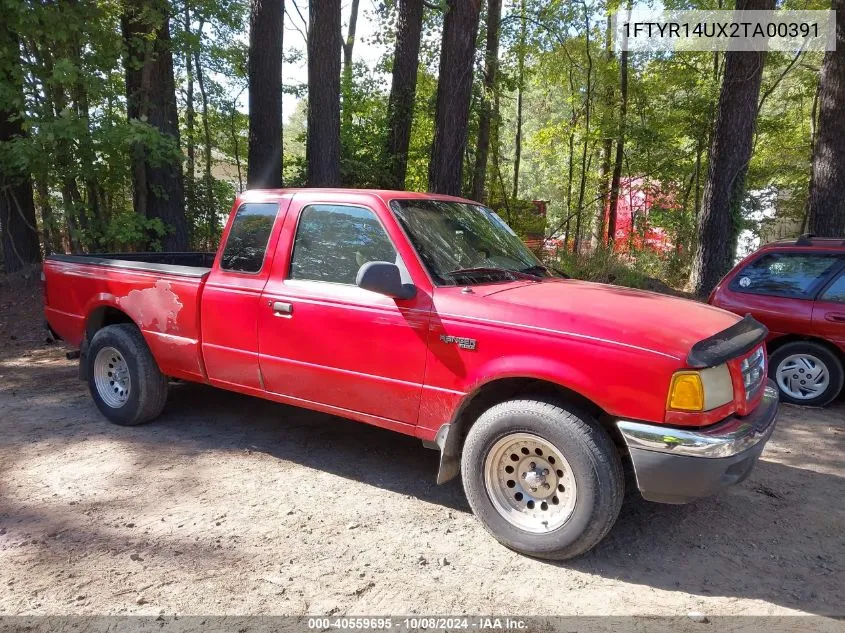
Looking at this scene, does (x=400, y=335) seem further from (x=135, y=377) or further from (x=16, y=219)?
(x=16, y=219)

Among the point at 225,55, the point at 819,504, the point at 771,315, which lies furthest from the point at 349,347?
the point at 225,55

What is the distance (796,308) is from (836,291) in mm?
393

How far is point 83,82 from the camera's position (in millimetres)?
9148

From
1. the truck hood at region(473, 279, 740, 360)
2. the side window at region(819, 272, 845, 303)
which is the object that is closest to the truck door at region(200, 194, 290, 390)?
the truck hood at region(473, 279, 740, 360)

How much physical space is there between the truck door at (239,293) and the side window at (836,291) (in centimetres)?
530

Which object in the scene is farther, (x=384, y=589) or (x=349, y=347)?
(x=349, y=347)

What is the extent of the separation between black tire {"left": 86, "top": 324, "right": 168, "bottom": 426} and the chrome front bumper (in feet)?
12.5

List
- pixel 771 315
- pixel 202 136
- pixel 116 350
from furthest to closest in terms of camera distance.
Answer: pixel 202 136, pixel 771 315, pixel 116 350

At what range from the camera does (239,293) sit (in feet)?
14.8

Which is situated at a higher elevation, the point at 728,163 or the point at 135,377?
the point at 728,163

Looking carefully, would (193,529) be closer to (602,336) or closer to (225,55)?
(602,336)

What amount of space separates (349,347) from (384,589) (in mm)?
1484

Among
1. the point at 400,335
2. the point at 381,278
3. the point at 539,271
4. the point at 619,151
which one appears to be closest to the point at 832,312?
the point at 539,271

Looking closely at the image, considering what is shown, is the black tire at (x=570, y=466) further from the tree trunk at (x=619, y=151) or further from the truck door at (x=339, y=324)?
the tree trunk at (x=619, y=151)
